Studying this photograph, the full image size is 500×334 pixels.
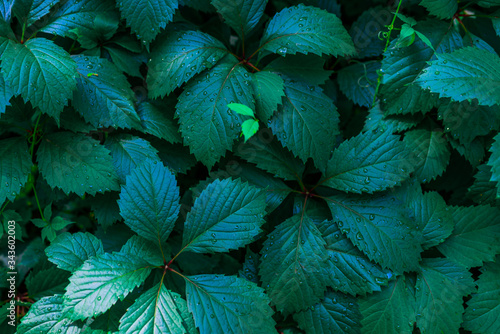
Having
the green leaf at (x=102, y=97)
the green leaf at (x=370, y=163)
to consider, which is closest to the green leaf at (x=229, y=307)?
the green leaf at (x=370, y=163)

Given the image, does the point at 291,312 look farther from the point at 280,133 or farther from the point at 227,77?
the point at 227,77

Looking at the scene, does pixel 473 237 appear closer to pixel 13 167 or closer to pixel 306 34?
pixel 306 34

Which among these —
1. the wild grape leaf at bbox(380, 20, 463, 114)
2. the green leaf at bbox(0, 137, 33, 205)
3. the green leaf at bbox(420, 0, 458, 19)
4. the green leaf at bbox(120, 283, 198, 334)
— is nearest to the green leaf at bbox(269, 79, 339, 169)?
the wild grape leaf at bbox(380, 20, 463, 114)

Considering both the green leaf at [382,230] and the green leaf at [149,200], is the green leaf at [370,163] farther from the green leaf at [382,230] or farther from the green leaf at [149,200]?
the green leaf at [149,200]

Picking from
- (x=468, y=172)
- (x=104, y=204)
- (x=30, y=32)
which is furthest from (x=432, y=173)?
(x=30, y=32)

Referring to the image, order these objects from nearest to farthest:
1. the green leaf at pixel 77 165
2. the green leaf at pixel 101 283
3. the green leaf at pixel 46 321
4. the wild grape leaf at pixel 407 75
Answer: the green leaf at pixel 101 283 → the green leaf at pixel 46 321 → the green leaf at pixel 77 165 → the wild grape leaf at pixel 407 75
